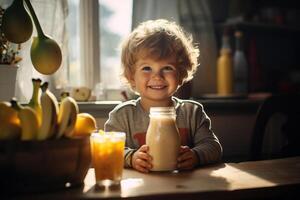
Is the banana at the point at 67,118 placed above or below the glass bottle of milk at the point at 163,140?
above

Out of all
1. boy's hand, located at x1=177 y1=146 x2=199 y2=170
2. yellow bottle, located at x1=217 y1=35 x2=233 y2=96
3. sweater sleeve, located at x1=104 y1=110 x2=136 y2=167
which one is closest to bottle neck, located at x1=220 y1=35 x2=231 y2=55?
yellow bottle, located at x1=217 y1=35 x2=233 y2=96

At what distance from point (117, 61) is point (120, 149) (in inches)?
44.7

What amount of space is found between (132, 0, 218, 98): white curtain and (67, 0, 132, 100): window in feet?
0.38

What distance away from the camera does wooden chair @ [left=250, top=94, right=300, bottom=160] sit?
143cm

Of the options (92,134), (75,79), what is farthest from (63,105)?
(75,79)

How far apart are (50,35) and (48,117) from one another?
0.99 m

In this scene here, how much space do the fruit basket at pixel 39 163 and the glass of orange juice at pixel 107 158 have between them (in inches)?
2.2

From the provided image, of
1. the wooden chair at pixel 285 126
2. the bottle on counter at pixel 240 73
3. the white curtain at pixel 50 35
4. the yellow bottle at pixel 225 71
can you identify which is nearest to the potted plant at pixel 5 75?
the white curtain at pixel 50 35

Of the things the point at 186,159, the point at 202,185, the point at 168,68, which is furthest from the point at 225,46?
the point at 202,185

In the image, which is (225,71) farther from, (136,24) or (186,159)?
(186,159)

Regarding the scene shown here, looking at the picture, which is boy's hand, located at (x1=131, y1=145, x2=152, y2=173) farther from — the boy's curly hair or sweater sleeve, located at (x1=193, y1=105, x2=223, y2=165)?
the boy's curly hair

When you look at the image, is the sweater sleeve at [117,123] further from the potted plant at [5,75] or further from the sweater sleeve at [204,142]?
the potted plant at [5,75]

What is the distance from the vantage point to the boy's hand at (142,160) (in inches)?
39.0

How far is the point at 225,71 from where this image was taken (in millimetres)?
2016
